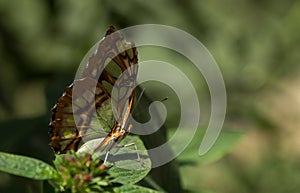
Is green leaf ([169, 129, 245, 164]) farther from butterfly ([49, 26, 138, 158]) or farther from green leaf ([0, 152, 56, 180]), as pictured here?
green leaf ([0, 152, 56, 180])

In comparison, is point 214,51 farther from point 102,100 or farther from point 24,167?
point 24,167

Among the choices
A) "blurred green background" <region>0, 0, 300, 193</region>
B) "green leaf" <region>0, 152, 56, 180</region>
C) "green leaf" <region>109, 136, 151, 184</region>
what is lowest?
"green leaf" <region>0, 152, 56, 180</region>

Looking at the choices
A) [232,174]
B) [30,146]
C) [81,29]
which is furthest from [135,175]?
[232,174]

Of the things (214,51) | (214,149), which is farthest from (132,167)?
(214,51)

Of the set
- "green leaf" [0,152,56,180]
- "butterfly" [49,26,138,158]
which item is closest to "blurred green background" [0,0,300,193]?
"butterfly" [49,26,138,158]

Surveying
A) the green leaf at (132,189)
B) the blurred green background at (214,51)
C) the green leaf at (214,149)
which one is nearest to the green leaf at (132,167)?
the green leaf at (132,189)

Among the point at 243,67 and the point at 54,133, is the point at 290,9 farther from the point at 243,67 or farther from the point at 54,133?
the point at 54,133
